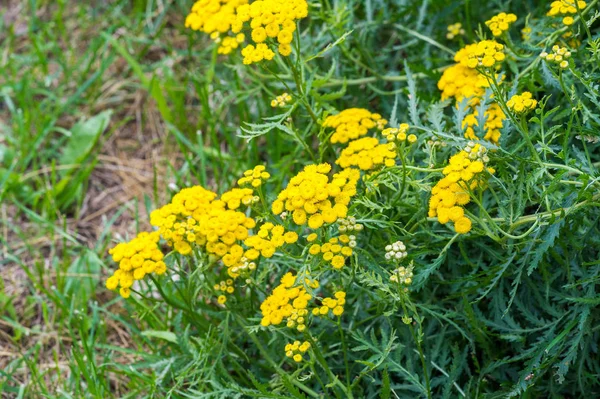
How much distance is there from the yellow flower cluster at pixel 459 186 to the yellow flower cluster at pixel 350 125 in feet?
1.81

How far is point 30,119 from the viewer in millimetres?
3973

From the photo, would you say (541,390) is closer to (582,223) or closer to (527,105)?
(582,223)

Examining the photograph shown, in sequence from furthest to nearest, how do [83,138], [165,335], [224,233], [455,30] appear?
[83,138]
[455,30]
[165,335]
[224,233]

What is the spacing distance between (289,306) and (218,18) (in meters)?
1.26

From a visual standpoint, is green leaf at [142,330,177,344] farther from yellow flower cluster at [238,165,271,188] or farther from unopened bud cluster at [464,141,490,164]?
unopened bud cluster at [464,141,490,164]

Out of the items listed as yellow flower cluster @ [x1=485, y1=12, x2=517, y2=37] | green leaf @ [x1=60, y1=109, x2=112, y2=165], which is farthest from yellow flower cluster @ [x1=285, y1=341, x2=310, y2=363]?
green leaf @ [x1=60, y1=109, x2=112, y2=165]

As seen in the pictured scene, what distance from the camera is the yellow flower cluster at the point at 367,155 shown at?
2361 millimetres

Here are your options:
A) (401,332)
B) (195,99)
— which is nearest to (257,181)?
(401,332)

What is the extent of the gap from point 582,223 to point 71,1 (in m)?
3.45

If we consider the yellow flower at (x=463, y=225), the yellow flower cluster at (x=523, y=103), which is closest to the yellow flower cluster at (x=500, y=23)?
the yellow flower cluster at (x=523, y=103)

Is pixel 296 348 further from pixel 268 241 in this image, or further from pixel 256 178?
pixel 256 178

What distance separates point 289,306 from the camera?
215cm

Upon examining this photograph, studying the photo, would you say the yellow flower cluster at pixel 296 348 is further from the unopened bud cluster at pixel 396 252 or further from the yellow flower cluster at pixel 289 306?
the unopened bud cluster at pixel 396 252

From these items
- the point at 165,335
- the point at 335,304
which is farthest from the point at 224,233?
the point at 165,335
